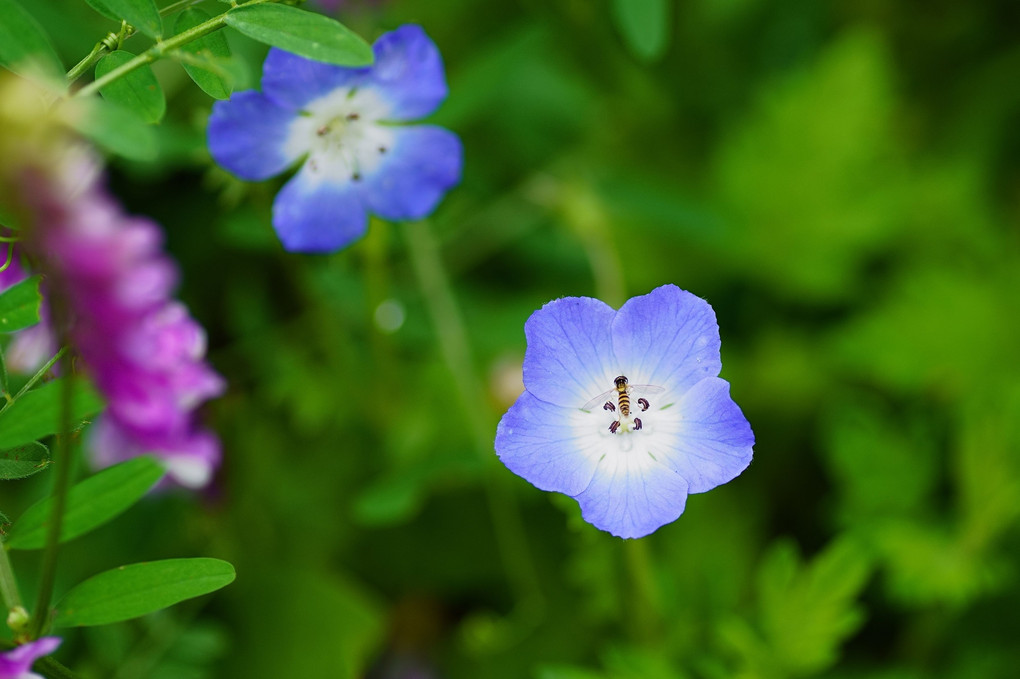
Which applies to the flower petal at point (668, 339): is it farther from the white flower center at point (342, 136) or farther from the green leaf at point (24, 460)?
the green leaf at point (24, 460)

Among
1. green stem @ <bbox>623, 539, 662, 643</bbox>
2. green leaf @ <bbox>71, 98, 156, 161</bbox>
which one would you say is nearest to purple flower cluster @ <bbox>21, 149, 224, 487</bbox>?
green leaf @ <bbox>71, 98, 156, 161</bbox>

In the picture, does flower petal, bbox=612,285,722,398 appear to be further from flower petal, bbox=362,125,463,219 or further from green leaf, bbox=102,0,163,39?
green leaf, bbox=102,0,163,39

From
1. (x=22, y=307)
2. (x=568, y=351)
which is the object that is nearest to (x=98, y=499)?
(x=22, y=307)

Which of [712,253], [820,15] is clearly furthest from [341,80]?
[820,15]

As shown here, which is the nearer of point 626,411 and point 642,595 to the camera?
point 626,411

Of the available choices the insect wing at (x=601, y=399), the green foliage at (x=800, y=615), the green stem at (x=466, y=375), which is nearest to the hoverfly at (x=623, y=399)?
the insect wing at (x=601, y=399)

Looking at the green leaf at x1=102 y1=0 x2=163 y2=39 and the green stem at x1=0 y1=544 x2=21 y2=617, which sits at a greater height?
A: the green leaf at x1=102 y1=0 x2=163 y2=39

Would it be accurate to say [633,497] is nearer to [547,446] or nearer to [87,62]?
[547,446]
